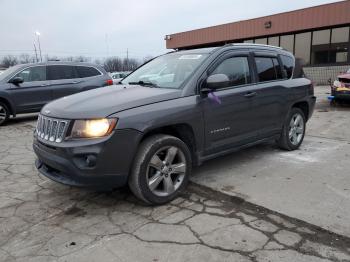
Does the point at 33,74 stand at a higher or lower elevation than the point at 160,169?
higher

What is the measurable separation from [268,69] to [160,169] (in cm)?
264

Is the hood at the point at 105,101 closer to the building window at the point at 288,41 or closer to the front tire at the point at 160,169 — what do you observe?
the front tire at the point at 160,169

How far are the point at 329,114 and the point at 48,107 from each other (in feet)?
27.4

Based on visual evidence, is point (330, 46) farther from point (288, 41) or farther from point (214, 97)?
point (214, 97)

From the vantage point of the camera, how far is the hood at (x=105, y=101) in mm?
3416

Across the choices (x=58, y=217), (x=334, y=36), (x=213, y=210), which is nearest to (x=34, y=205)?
(x=58, y=217)

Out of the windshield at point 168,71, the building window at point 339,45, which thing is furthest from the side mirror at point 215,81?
the building window at point 339,45

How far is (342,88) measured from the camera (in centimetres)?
1066

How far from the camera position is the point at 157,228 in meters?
3.25

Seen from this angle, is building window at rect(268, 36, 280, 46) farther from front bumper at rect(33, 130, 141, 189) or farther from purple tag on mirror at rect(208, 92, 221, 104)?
front bumper at rect(33, 130, 141, 189)

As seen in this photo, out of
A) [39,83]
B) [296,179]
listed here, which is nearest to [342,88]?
[296,179]

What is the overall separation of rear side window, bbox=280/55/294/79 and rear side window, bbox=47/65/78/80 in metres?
6.92

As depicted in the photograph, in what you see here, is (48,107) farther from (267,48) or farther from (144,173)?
(267,48)

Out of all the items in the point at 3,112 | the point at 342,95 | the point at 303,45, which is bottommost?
the point at 3,112
